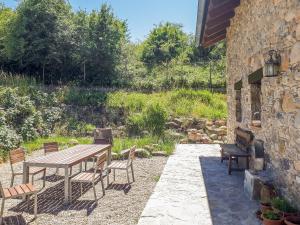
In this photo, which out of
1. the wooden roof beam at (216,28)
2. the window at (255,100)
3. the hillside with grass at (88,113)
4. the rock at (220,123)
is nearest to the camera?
the window at (255,100)

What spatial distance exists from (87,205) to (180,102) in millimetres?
9541

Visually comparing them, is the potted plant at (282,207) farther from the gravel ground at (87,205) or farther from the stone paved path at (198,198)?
the gravel ground at (87,205)

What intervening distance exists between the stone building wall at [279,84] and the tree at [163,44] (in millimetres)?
17964

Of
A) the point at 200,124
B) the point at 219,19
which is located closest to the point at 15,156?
the point at 219,19

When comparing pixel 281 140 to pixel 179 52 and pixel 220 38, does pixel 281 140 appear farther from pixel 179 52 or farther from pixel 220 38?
pixel 179 52

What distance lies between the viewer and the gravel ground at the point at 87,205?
4.16 meters


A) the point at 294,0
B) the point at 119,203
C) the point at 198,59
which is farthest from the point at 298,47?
the point at 198,59

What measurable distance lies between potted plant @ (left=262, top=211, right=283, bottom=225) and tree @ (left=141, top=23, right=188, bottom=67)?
20562 mm

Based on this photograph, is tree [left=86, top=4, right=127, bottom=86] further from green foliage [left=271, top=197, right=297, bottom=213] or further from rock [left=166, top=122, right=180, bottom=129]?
green foliage [left=271, top=197, right=297, bottom=213]

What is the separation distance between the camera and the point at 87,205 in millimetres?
4785

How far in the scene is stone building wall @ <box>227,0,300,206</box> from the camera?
12.2 feet

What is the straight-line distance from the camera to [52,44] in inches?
672

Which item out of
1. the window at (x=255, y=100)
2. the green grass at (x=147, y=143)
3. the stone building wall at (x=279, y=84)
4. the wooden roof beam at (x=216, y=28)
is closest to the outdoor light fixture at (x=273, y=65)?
the stone building wall at (x=279, y=84)

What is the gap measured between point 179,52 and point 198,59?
1818 mm
